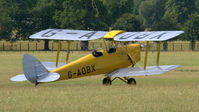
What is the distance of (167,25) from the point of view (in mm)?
82000

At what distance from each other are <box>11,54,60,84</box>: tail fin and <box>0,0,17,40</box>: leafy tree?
2056 inches

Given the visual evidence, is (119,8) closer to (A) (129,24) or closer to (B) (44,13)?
(A) (129,24)

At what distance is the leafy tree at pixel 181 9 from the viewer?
136m

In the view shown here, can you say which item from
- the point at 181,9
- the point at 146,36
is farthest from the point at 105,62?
the point at 181,9

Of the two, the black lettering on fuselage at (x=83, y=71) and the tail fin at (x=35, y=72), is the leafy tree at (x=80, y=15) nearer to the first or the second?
the black lettering on fuselage at (x=83, y=71)

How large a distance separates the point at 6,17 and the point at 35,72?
53.4 m

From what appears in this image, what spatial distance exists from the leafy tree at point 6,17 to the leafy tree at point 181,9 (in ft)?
227

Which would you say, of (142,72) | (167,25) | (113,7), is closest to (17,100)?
(142,72)

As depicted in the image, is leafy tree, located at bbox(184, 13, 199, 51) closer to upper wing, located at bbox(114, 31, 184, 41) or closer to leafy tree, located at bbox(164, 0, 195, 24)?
upper wing, located at bbox(114, 31, 184, 41)

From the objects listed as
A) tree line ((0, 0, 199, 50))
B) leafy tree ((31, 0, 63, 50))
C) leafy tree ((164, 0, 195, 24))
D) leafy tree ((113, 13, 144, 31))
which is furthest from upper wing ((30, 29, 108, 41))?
leafy tree ((164, 0, 195, 24))

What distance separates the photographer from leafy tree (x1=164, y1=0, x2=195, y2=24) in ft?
445

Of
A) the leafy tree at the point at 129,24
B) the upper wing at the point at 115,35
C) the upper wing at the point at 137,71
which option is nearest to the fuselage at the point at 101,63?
the upper wing at the point at 137,71

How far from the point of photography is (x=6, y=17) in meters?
70.4

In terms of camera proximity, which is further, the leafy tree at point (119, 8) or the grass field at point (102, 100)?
the leafy tree at point (119, 8)
